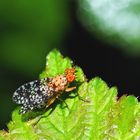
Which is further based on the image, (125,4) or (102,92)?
(125,4)

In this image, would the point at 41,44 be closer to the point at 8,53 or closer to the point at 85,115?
the point at 8,53

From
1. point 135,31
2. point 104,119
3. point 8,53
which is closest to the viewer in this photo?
point 104,119

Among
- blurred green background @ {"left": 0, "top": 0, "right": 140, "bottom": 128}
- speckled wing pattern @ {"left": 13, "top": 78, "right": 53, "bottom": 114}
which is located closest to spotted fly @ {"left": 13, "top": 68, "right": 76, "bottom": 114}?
speckled wing pattern @ {"left": 13, "top": 78, "right": 53, "bottom": 114}

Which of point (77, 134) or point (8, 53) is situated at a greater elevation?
point (8, 53)

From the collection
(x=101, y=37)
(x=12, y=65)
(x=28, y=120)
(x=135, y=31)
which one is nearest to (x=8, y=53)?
(x=12, y=65)

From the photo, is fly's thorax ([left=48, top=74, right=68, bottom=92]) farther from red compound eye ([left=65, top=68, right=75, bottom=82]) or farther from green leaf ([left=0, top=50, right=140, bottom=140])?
green leaf ([left=0, top=50, right=140, bottom=140])

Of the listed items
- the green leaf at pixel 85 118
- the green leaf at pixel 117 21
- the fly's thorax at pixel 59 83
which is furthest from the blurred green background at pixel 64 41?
the green leaf at pixel 85 118
